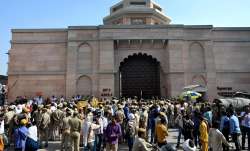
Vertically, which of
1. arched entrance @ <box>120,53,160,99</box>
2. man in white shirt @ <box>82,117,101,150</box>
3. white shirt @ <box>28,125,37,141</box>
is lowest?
man in white shirt @ <box>82,117,101,150</box>

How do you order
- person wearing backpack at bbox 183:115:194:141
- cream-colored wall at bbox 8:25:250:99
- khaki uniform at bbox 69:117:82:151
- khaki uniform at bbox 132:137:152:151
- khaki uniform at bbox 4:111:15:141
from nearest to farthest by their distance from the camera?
khaki uniform at bbox 132:137:152:151
khaki uniform at bbox 69:117:82:151
person wearing backpack at bbox 183:115:194:141
khaki uniform at bbox 4:111:15:141
cream-colored wall at bbox 8:25:250:99

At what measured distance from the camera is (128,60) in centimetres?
2920

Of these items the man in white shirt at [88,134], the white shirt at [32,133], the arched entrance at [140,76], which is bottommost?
the man in white shirt at [88,134]

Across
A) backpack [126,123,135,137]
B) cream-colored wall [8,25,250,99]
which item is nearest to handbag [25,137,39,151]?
backpack [126,123,135,137]

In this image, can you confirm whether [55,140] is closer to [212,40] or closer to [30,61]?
[30,61]

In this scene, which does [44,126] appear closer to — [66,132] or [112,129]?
[66,132]

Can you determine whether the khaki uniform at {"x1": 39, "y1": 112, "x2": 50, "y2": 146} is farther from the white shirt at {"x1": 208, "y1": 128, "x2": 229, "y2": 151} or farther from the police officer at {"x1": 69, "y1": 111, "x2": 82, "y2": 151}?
the white shirt at {"x1": 208, "y1": 128, "x2": 229, "y2": 151}

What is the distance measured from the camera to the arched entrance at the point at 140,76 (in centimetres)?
2858

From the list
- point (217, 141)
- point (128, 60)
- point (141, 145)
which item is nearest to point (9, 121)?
point (141, 145)

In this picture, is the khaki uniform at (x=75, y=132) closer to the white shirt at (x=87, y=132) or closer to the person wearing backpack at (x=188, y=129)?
the white shirt at (x=87, y=132)

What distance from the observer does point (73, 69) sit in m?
27.5

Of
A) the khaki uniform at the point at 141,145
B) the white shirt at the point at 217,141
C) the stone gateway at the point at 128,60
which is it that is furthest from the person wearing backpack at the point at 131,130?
the stone gateway at the point at 128,60

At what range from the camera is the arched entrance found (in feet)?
93.8

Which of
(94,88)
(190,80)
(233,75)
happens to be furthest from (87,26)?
(233,75)
